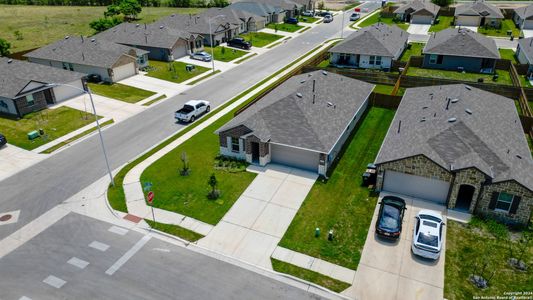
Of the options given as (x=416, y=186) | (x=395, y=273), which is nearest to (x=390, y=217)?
(x=395, y=273)

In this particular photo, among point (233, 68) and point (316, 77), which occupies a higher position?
point (316, 77)

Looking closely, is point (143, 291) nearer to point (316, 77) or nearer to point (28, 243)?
point (28, 243)

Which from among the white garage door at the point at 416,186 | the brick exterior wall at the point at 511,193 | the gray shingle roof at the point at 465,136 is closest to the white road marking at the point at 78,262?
the gray shingle roof at the point at 465,136

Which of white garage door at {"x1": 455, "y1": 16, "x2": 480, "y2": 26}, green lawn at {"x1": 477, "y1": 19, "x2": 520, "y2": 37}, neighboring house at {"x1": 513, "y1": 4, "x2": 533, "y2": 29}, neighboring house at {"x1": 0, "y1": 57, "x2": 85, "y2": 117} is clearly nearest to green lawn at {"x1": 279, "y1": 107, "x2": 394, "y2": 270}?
neighboring house at {"x1": 0, "y1": 57, "x2": 85, "y2": 117}

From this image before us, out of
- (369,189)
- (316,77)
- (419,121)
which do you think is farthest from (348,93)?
(369,189)

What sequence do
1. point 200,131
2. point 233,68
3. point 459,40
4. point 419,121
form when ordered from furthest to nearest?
1. point 233,68
2. point 459,40
3. point 200,131
4. point 419,121

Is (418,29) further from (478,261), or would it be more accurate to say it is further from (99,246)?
(99,246)
